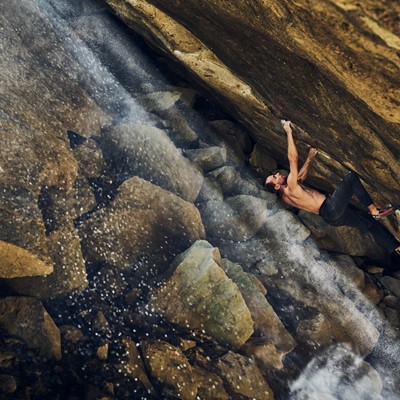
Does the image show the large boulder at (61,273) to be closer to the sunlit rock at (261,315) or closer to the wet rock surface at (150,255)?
the wet rock surface at (150,255)

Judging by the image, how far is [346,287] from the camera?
1045 centimetres

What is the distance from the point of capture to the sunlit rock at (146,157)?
32.9 ft

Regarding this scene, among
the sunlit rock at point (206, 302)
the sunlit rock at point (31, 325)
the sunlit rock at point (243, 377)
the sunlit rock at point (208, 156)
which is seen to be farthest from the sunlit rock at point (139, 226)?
the sunlit rock at point (243, 377)

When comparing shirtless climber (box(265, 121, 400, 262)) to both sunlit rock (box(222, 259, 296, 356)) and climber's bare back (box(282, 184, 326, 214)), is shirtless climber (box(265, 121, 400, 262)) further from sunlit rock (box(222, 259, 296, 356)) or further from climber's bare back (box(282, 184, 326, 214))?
sunlit rock (box(222, 259, 296, 356))

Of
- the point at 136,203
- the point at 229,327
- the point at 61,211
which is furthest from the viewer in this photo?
the point at 136,203

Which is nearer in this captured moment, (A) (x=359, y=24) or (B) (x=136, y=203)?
(A) (x=359, y=24)

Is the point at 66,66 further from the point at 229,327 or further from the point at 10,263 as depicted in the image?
the point at 229,327

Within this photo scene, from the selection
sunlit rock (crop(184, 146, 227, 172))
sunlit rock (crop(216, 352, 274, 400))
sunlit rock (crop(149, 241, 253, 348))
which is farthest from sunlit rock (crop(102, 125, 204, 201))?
sunlit rock (crop(216, 352, 274, 400))

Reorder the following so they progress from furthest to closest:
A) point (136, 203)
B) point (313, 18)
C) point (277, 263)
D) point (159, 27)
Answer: point (277, 263) → point (159, 27) → point (136, 203) → point (313, 18)

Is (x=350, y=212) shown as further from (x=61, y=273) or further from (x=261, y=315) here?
(x=61, y=273)

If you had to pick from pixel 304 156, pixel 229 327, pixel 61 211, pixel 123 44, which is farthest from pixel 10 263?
pixel 123 44

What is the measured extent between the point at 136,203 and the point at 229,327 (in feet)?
11.2

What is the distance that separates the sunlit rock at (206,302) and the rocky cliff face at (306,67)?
3.54 meters

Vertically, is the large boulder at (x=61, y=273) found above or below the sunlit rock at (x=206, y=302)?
below
